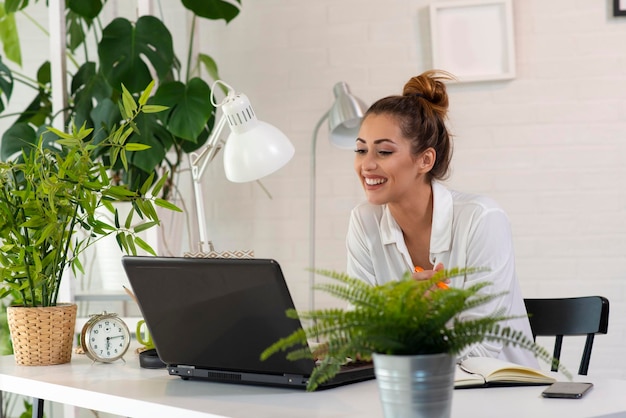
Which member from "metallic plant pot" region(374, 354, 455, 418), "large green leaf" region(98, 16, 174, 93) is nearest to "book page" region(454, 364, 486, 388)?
"metallic plant pot" region(374, 354, 455, 418)

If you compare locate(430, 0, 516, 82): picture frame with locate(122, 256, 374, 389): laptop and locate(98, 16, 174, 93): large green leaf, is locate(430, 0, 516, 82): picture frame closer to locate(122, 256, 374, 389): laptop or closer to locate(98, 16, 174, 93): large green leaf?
locate(98, 16, 174, 93): large green leaf

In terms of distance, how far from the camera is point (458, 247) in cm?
231

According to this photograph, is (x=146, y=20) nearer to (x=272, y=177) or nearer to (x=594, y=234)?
(x=272, y=177)

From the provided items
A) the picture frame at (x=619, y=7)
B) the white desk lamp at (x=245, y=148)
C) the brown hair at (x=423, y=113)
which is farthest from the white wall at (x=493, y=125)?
the white desk lamp at (x=245, y=148)

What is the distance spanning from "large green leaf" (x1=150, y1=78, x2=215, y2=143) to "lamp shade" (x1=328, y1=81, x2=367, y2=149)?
46 centimetres

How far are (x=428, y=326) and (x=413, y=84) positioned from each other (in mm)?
1487

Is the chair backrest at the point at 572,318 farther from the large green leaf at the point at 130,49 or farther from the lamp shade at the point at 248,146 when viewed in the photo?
the large green leaf at the point at 130,49

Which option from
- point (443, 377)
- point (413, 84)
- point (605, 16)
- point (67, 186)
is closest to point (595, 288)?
point (605, 16)

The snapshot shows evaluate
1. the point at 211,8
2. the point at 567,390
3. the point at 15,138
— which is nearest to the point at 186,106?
the point at 211,8

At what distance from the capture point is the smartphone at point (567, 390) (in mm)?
1479

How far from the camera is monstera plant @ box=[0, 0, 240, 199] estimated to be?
327 centimetres

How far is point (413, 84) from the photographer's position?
2504 mm

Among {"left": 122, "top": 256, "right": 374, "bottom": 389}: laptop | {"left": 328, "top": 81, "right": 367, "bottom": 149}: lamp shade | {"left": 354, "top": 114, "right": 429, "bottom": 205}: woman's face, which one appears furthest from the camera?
{"left": 328, "top": 81, "right": 367, "bottom": 149}: lamp shade

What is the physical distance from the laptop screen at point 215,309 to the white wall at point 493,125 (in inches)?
75.9
